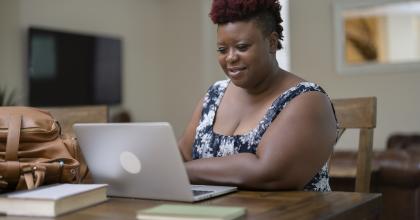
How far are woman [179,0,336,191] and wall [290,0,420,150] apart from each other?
14.1 ft

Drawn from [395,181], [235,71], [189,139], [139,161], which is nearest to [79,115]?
[189,139]

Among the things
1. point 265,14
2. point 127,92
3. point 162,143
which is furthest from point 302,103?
point 127,92

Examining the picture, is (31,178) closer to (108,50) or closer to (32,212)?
(32,212)

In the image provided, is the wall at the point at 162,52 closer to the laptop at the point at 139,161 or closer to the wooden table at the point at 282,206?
the laptop at the point at 139,161

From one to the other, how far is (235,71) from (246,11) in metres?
0.17

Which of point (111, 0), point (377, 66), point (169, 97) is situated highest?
point (111, 0)

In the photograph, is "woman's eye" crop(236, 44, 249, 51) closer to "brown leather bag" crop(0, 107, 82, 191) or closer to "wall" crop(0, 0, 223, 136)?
"brown leather bag" crop(0, 107, 82, 191)

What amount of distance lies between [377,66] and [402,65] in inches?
9.6

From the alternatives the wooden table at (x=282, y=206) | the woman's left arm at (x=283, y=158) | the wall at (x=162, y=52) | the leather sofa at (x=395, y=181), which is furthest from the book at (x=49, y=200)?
the wall at (x=162, y=52)

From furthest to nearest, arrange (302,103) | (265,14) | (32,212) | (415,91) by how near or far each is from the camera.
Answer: (415,91) < (265,14) < (302,103) < (32,212)

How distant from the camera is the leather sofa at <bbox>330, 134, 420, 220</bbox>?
294 centimetres

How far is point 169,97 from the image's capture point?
700 cm

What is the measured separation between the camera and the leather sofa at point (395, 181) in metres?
2.94

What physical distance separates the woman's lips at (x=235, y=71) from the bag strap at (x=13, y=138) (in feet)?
1.92
